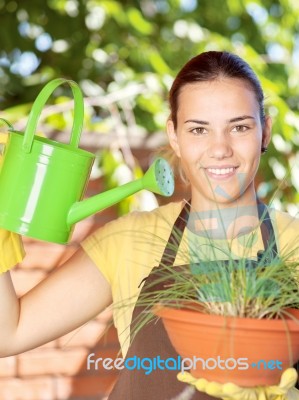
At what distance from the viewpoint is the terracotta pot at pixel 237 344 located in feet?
4.06

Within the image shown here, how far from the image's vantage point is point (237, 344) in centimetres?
125

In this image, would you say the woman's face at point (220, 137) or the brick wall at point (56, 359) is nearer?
the woman's face at point (220, 137)

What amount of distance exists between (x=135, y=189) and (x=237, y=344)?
0.38 m

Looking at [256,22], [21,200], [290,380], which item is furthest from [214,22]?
[290,380]

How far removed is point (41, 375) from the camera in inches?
→ 133

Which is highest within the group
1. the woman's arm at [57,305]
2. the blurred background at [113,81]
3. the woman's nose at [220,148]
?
the blurred background at [113,81]

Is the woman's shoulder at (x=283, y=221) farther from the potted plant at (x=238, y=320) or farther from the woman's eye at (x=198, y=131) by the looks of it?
the potted plant at (x=238, y=320)

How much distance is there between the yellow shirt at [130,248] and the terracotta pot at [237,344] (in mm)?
426

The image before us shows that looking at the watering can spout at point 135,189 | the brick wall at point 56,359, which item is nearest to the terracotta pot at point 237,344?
the watering can spout at point 135,189

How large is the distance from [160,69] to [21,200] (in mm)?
2285

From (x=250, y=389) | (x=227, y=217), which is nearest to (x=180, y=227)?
(x=227, y=217)

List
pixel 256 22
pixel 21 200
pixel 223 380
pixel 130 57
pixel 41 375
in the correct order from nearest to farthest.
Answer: pixel 223 380, pixel 21 200, pixel 41 375, pixel 130 57, pixel 256 22

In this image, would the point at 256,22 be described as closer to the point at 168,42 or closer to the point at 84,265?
the point at 168,42

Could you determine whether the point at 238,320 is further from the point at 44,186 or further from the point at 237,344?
the point at 44,186
